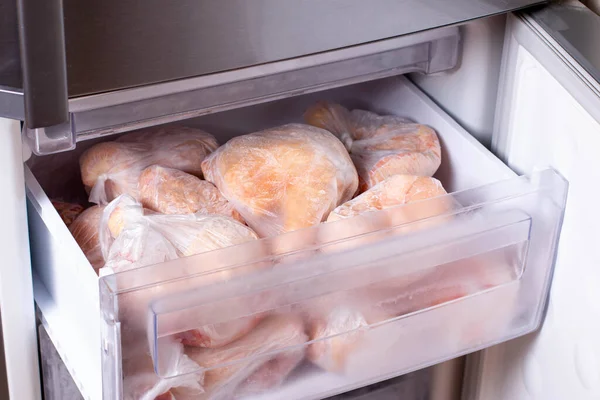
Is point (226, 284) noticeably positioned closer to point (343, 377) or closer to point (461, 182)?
point (343, 377)

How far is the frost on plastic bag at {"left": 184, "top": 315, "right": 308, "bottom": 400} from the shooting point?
667 mm

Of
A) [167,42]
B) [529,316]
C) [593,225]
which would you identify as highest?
[167,42]

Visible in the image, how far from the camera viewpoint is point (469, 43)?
0.83 meters

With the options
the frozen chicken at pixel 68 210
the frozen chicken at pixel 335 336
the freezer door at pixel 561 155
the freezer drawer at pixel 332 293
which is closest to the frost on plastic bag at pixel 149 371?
the freezer drawer at pixel 332 293

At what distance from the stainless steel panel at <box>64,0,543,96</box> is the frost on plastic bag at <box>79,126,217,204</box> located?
0.66 feet

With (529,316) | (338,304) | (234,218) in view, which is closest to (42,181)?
(234,218)

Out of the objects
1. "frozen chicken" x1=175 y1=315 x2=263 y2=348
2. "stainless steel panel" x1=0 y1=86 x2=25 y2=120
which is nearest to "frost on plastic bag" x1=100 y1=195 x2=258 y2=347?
"frozen chicken" x1=175 y1=315 x2=263 y2=348

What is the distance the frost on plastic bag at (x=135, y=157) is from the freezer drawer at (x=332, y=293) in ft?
0.27

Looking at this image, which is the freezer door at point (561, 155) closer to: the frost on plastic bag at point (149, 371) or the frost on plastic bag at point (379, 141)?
the frost on plastic bag at point (379, 141)

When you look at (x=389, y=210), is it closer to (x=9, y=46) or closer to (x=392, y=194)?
(x=392, y=194)

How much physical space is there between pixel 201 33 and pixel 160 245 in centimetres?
18

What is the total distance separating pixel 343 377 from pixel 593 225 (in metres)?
0.24

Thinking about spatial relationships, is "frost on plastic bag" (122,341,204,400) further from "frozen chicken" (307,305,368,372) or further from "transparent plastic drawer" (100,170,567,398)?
"frozen chicken" (307,305,368,372)

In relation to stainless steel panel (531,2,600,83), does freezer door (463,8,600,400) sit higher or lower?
lower
